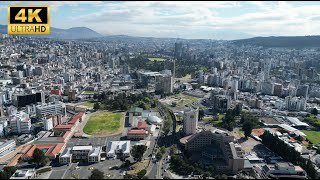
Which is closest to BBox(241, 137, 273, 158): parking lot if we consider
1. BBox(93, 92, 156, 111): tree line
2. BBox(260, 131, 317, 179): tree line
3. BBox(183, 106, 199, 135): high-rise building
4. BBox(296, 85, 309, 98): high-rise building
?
BBox(260, 131, 317, 179): tree line

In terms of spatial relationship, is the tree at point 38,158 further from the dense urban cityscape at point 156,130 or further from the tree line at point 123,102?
the tree line at point 123,102

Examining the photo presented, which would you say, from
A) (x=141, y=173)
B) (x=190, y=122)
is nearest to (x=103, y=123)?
(x=190, y=122)

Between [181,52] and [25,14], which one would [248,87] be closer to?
[25,14]

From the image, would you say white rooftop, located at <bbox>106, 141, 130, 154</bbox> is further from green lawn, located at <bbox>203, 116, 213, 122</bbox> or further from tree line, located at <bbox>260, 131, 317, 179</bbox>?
tree line, located at <bbox>260, 131, 317, 179</bbox>

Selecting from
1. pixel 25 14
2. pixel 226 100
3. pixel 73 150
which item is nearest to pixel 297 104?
pixel 226 100

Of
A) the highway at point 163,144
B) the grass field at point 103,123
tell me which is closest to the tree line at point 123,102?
the grass field at point 103,123

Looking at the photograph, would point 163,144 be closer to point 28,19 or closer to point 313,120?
point 28,19
